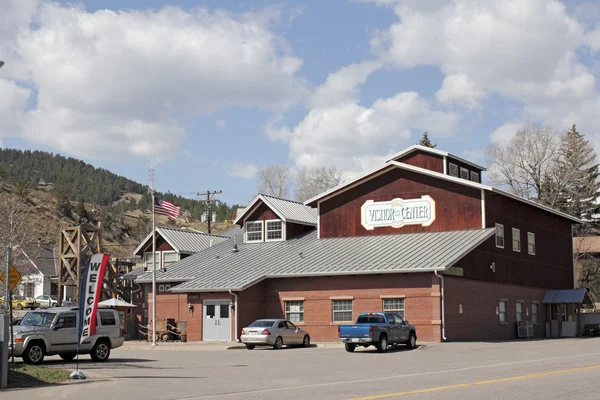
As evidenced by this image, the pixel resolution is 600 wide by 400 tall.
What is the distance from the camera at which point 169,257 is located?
182 ft

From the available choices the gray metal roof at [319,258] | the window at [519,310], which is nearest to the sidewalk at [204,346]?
the gray metal roof at [319,258]

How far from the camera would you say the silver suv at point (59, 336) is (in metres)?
26.0

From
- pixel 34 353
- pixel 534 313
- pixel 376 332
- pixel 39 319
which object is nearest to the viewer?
pixel 34 353

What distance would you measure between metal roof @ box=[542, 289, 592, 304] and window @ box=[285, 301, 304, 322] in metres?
17.6

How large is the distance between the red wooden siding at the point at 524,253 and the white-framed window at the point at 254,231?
1545 cm

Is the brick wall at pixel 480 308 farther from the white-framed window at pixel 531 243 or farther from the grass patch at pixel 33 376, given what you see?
the grass patch at pixel 33 376

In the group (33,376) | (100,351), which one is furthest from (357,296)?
(33,376)

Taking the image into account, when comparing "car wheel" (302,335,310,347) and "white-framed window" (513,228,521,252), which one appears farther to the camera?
"white-framed window" (513,228,521,252)

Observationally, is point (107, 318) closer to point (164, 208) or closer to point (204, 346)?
point (204, 346)

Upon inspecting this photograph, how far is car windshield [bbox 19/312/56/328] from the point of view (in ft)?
88.6

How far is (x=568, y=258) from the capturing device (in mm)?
57250

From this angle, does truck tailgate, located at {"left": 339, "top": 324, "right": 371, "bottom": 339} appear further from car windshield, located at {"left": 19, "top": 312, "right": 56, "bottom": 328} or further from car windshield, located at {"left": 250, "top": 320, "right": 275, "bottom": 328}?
car windshield, located at {"left": 19, "top": 312, "right": 56, "bottom": 328}

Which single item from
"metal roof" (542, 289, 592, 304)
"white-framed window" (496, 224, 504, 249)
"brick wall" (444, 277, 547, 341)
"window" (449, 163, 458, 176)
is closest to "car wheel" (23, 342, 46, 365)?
"brick wall" (444, 277, 547, 341)

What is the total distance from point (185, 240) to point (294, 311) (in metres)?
15.4
